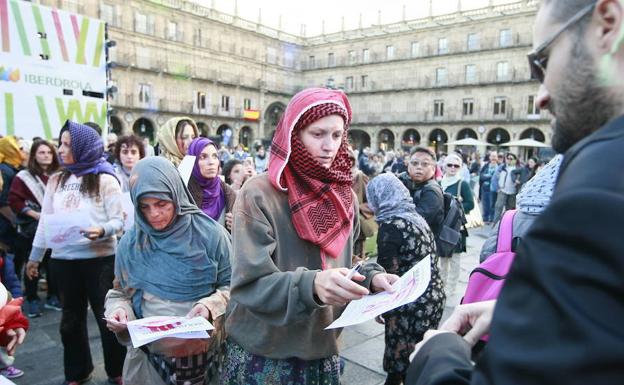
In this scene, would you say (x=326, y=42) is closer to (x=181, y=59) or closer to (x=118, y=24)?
(x=181, y=59)

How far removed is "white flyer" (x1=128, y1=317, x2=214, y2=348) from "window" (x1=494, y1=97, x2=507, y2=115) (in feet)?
116

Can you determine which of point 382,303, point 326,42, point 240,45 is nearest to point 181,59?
point 240,45

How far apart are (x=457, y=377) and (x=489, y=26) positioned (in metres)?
38.2

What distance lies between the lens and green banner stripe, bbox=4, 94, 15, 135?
21.5 feet

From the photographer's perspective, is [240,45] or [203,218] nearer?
[203,218]

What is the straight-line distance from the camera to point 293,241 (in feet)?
5.36

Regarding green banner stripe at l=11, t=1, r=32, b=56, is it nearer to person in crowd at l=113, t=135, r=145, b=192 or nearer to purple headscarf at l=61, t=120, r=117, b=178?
person in crowd at l=113, t=135, r=145, b=192

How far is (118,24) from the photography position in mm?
29094

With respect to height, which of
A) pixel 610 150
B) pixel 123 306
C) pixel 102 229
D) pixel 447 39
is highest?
pixel 447 39

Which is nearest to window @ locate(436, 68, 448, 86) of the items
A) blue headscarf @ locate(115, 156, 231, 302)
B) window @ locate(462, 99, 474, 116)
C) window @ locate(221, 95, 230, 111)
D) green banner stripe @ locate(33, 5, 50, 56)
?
window @ locate(462, 99, 474, 116)

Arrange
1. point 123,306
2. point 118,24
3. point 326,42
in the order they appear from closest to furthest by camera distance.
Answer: point 123,306 < point 118,24 < point 326,42

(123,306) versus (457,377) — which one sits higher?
(457,377)

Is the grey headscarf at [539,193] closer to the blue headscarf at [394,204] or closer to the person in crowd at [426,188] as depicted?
the blue headscarf at [394,204]

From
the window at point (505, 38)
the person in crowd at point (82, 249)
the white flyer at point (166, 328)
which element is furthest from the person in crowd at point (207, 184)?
the window at point (505, 38)
